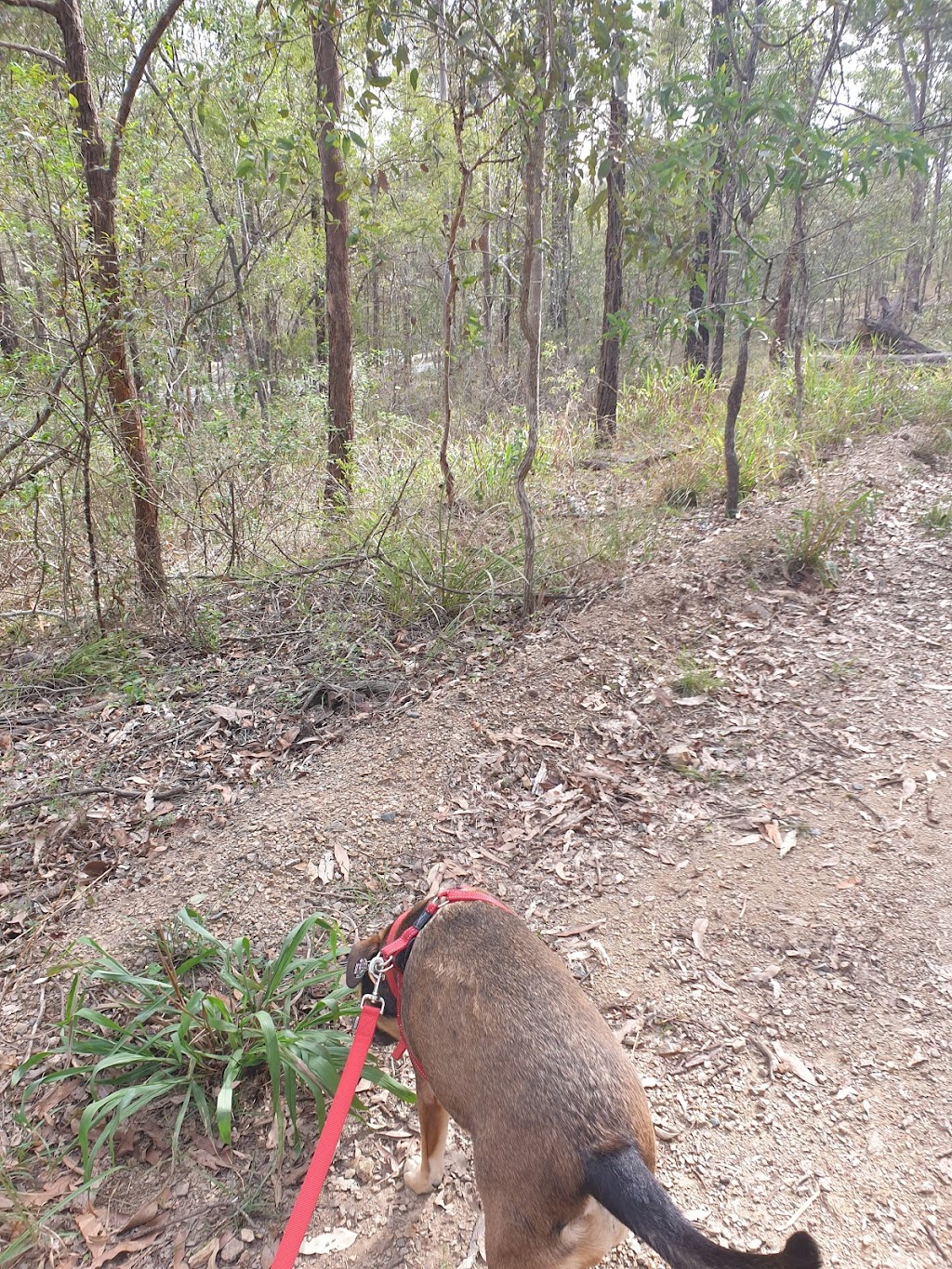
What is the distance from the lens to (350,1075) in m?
1.66

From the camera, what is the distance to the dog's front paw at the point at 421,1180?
2018 millimetres

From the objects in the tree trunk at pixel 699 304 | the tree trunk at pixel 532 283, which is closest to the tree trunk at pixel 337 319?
the tree trunk at pixel 532 283

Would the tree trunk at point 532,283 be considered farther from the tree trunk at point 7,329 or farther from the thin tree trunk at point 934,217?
the thin tree trunk at point 934,217

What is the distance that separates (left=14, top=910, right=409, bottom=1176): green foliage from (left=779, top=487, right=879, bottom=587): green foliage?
4128 mm

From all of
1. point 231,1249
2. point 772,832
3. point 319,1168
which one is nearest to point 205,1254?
point 231,1249

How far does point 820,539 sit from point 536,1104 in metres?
4.53

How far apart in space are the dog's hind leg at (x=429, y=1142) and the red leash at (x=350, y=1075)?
0.14 meters

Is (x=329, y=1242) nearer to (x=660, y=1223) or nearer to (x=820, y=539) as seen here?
(x=660, y=1223)

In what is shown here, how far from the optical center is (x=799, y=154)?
4008 millimetres

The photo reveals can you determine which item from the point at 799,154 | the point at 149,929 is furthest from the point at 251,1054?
the point at 799,154

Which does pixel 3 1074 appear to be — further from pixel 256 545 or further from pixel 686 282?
pixel 686 282

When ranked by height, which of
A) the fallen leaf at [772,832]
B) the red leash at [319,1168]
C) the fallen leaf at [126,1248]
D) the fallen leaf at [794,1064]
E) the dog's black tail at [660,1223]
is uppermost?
the dog's black tail at [660,1223]

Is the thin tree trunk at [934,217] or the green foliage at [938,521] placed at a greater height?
the thin tree trunk at [934,217]

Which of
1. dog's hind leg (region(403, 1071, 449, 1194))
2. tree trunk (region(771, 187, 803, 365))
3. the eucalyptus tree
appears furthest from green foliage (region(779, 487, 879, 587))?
the eucalyptus tree
